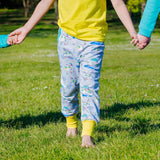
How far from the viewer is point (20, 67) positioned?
1084cm

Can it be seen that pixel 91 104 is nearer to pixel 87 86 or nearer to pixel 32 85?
pixel 87 86

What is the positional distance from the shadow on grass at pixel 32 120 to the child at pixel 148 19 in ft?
5.93

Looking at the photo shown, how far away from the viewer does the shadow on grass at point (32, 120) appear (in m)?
4.36

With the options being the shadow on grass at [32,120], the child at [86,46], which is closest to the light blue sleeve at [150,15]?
the child at [86,46]

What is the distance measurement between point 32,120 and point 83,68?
5.14 ft

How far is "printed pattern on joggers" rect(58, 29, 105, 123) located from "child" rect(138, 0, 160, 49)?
0.42 m

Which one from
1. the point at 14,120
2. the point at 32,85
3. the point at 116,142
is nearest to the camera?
the point at 116,142

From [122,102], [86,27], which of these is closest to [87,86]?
[86,27]

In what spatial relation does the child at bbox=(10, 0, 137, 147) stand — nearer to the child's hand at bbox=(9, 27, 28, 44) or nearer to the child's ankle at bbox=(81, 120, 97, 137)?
the child's ankle at bbox=(81, 120, 97, 137)

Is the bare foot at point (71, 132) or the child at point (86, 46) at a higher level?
the child at point (86, 46)

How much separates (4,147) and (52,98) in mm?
2323

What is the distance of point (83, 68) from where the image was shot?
131 inches

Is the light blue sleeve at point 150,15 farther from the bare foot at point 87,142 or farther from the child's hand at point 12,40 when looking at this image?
the child's hand at point 12,40

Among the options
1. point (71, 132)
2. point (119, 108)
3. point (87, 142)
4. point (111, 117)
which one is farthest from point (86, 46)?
point (119, 108)
